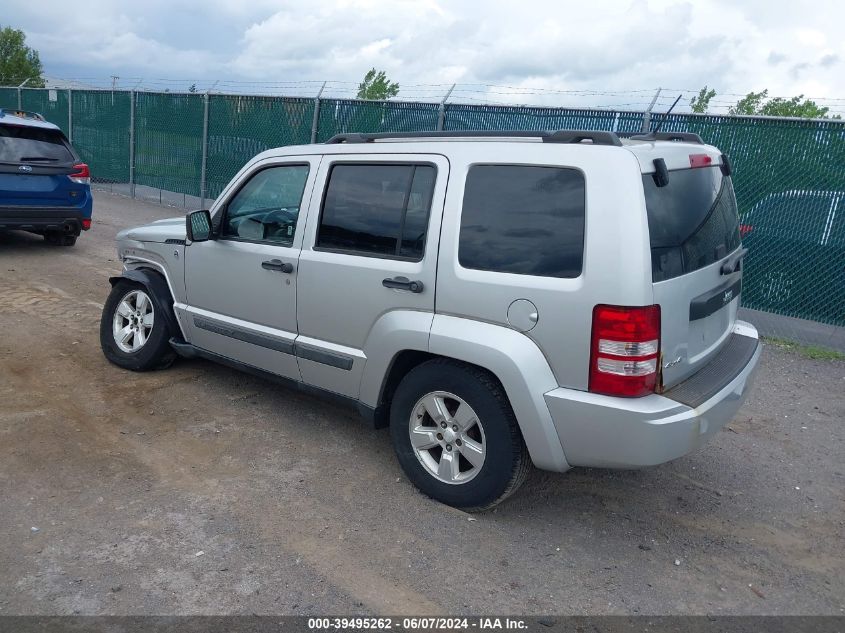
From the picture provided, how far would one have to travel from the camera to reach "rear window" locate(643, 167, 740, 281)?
3.20 meters

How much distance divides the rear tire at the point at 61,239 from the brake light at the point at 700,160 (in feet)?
29.6

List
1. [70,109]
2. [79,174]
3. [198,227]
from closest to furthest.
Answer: [198,227], [79,174], [70,109]

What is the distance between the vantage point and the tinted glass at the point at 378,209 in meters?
3.78

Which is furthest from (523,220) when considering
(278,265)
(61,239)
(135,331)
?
(61,239)

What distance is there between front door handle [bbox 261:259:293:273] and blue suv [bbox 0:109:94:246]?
19.5 ft

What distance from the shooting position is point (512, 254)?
3.39m

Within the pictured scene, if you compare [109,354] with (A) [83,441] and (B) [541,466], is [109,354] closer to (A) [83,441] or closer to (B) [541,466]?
(A) [83,441]

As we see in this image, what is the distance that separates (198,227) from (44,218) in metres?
5.52

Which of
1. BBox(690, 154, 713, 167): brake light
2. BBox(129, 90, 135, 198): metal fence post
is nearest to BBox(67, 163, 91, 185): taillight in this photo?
BBox(129, 90, 135, 198): metal fence post

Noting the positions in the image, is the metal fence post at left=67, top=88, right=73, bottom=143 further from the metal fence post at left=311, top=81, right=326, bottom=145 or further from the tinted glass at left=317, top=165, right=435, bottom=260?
the tinted glass at left=317, top=165, right=435, bottom=260

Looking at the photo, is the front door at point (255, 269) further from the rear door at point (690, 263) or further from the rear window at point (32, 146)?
the rear window at point (32, 146)

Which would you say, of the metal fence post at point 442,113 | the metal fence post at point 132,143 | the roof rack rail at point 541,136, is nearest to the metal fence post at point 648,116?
the metal fence post at point 442,113

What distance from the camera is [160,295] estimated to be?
5.23m

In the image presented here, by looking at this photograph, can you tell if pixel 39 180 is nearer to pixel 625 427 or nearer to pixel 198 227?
pixel 198 227
